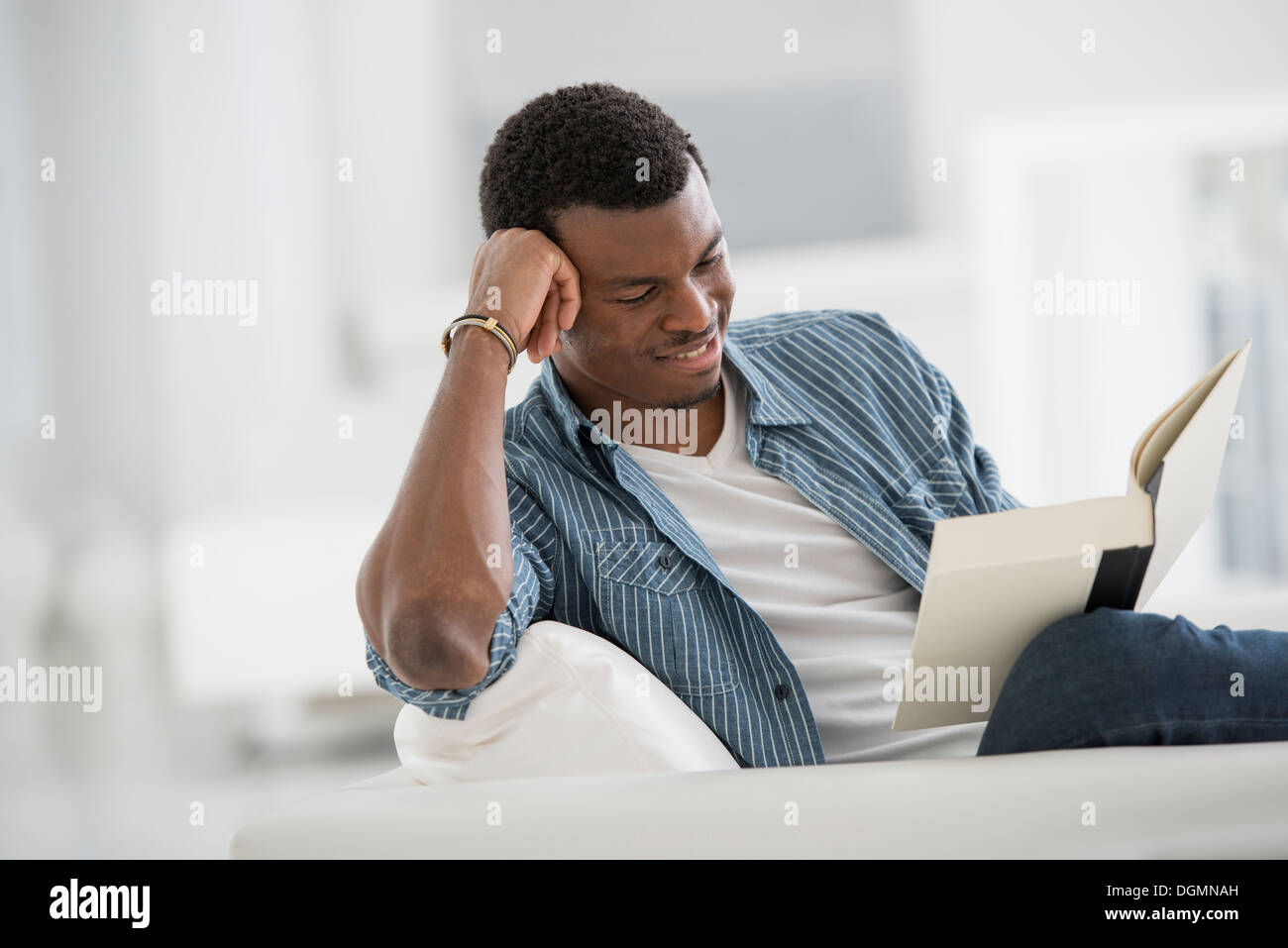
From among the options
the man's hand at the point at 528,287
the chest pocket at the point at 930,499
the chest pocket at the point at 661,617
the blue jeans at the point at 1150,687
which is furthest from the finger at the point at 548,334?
the blue jeans at the point at 1150,687

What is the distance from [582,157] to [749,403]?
343 mm

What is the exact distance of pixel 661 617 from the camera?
4.14ft

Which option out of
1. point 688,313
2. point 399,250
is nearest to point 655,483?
point 688,313

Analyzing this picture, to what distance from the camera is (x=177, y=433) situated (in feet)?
12.1

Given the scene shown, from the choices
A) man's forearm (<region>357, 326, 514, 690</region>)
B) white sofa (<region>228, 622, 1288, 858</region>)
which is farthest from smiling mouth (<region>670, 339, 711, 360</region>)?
white sofa (<region>228, 622, 1288, 858</region>)

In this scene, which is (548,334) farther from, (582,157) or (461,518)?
(461,518)

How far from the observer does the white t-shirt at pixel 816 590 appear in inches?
51.9

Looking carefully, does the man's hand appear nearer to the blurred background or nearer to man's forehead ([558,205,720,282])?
man's forehead ([558,205,720,282])

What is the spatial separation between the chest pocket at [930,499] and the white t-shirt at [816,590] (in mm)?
68

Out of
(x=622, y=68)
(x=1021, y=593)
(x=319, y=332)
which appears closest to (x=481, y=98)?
(x=622, y=68)

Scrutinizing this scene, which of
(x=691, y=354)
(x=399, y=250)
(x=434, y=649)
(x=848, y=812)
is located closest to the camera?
(x=848, y=812)
